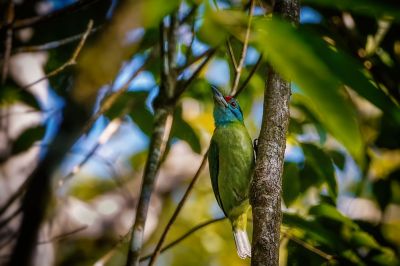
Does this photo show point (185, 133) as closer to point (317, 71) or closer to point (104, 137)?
point (104, 137)

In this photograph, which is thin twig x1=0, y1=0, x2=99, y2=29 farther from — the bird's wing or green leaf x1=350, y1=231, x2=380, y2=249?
green leaf x1=350, y1=231, x2=380, y2=249

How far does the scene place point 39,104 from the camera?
2.87m

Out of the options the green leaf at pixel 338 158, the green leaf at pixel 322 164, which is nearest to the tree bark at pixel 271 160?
the green leaf at pixel 322 164

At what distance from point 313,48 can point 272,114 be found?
3.34ft

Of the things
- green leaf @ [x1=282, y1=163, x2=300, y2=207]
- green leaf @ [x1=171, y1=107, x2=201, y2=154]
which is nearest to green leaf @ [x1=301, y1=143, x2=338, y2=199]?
green leaf @ [x1=282, y1=163, x2=300, y2=207]

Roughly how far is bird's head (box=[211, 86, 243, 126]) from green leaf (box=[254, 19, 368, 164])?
236 centimetres

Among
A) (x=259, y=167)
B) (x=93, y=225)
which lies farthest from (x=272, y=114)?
(x=93, y=225)

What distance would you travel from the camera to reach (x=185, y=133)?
2.86 m

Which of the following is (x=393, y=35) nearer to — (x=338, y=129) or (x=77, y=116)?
(x=338, y=129)

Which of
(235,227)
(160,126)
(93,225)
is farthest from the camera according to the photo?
(93,225)

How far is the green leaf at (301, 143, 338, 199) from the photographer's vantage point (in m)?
2.56

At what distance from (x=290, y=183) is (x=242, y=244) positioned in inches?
27.7

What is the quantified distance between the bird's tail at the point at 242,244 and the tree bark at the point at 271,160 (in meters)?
1.48

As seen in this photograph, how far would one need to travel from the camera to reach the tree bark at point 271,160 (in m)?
1.63
